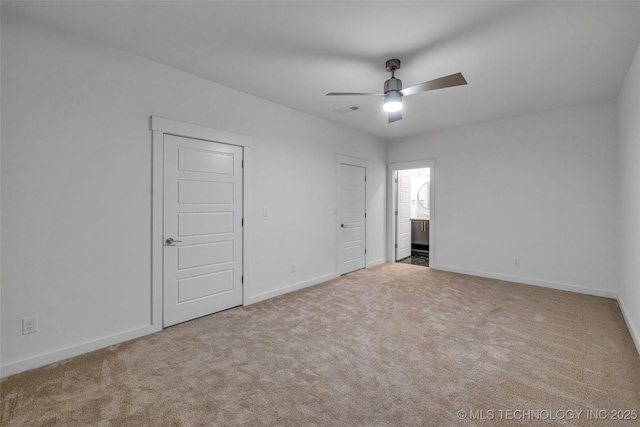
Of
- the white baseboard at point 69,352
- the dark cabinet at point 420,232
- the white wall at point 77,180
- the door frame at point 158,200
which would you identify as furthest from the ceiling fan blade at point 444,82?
the dark cabinet at point 420,232

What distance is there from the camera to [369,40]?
2.46 m

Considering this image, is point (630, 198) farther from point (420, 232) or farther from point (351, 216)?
point (420, 232)

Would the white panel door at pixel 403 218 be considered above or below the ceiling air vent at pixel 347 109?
below

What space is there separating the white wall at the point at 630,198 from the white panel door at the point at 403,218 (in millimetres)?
3462

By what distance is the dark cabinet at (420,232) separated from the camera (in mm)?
7379

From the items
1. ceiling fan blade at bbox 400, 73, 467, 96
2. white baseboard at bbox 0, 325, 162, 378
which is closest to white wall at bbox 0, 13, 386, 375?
white baseboard at bbox 0, 325, 162, 378

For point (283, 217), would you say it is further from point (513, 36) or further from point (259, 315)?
point (513, 36)

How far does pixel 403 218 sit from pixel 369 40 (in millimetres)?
4762

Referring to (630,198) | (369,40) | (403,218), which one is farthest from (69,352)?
(403,218)

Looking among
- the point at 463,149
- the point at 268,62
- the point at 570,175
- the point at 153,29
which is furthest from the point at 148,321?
the point at 570,175

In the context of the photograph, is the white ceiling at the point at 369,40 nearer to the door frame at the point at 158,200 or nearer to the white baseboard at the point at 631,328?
the door frame at the point at 158,200

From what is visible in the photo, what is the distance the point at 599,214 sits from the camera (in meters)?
3.98

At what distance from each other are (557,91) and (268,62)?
3535 millimetres

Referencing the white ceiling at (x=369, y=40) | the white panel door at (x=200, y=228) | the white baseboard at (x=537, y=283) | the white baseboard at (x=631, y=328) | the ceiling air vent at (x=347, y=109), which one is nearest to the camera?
the white ceiling at (x=369, y=40)
